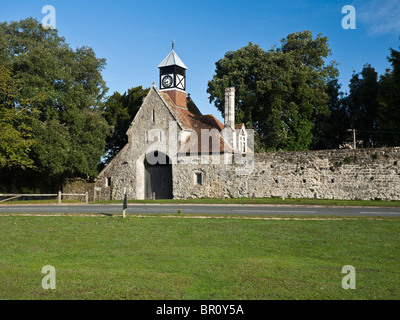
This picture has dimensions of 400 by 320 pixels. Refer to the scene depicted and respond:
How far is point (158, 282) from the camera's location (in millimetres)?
7359

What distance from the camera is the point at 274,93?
41.0 metres

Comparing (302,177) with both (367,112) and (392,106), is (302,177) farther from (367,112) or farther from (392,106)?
(367,112)

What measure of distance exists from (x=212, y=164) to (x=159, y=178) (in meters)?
6.25

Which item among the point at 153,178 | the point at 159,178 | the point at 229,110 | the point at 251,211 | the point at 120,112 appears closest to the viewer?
the point at 251,211

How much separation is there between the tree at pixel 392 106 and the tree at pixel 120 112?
26787 mm

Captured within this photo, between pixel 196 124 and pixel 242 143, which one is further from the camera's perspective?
pixel 196 124

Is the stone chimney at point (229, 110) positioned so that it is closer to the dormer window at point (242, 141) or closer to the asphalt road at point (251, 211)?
the dormer window at point (242, 141)

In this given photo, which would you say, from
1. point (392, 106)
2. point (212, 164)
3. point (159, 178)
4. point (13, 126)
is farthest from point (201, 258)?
point (392, 106)

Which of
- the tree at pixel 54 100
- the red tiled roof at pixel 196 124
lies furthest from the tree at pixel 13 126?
the red tiled roof at pixel 196 124

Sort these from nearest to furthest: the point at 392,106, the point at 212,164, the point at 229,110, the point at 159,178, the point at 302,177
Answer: the point at 302,177, the point at 212,164, the point at 229,110, the point at 392,106, the point at 159,178

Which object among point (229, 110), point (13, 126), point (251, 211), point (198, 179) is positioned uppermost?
point (229, 110)

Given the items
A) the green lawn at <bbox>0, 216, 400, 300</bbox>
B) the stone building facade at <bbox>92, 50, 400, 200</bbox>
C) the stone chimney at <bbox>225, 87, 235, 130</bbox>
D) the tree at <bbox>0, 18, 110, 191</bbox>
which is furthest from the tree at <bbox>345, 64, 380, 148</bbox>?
A: the green lawn at <bbox>0, 216, 400, 300</bbox>
